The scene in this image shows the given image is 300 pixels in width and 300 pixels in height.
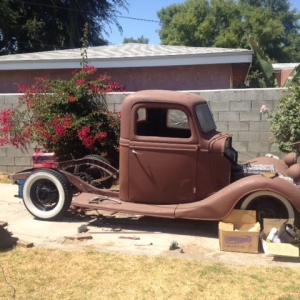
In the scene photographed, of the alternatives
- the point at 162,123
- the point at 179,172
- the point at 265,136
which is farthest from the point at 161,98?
the point at 265,136

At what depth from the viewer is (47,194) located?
22.0ft

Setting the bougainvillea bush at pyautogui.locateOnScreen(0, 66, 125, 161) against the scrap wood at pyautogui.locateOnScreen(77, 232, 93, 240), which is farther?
the bougainvillea bush at pyautogui.locateOnScreen(0, 66, 125, 161)

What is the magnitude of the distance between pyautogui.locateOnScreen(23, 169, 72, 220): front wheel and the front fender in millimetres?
1713

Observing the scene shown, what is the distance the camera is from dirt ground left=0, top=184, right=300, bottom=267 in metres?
5.32

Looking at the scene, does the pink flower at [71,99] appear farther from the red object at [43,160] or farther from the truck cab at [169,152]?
the truck cab at [169,152]

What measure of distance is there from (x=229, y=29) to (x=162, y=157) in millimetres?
38468

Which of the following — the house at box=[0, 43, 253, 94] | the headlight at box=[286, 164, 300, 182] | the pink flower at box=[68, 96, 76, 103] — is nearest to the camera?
the headlight at box=[286, 164, 300, 182]

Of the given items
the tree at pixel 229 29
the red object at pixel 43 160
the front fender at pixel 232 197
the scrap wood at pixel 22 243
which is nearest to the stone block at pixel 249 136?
the front fender at pixel 232 197

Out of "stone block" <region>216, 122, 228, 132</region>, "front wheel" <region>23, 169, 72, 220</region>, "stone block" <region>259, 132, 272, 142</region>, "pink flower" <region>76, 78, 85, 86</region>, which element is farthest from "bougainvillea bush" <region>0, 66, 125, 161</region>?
"stone block" <region>259, 132, 272, 142</region>

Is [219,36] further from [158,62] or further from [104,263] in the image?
[104,263]

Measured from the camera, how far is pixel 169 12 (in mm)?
54344

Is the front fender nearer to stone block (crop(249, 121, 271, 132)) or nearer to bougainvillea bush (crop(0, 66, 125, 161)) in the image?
stone block (crop(249, 121, 271, 132))

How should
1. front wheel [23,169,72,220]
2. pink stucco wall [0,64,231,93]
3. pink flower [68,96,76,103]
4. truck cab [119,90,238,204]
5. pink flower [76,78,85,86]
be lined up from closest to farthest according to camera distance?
truck cab [119,90,238,204] → front wheel [23,169,72,220] → pink flower [68,96,76,103] → pink flower [76,78,85,86] → pink stucco wall [0,64,231,93]

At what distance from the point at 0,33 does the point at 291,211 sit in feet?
70.6
